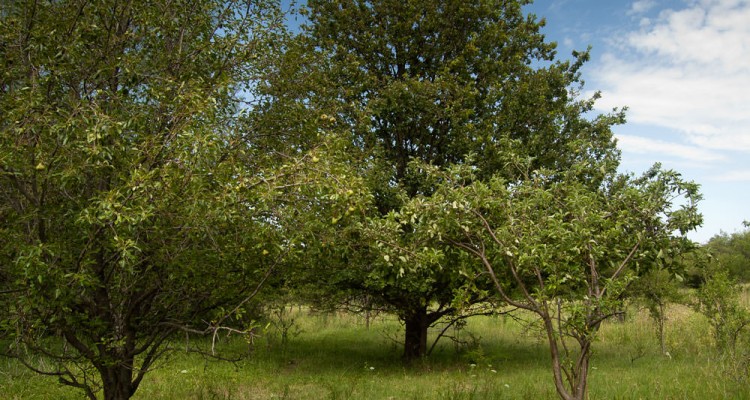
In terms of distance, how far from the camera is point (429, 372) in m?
13.6

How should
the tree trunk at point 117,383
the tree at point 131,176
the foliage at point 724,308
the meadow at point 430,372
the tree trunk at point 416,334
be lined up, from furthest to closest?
the tree trunk at point 416,334 → the foliage at point 724,308 → the meadow at point 430,372 → the tree trunk at point 117,383 → the tree at point 131,176

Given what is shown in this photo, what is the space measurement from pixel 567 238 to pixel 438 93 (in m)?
8.01

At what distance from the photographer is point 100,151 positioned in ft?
15.1

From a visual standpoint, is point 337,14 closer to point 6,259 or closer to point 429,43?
point 429,43

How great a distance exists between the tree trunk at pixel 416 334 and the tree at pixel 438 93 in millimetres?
39

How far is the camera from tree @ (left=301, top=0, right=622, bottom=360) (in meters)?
13.1

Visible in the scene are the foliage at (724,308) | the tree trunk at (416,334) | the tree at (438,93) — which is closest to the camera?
the foliage at (724,308)

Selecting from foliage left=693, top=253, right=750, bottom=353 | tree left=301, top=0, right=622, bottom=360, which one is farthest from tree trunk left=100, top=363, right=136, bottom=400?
foliage left=693, top=253, right=750, bottom=353

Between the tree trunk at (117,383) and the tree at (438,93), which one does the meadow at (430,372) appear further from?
the tree at (438,93)

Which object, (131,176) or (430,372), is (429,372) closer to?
(430,372)

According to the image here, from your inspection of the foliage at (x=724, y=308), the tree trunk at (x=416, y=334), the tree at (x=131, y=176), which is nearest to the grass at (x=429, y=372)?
the tree trunk at (x=416, y=334)

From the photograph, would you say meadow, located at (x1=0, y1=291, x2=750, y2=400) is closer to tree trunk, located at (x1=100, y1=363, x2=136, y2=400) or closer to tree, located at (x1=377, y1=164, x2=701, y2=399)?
tree trunk, located at (x1=100, y1=363, x2=136, y2=400)

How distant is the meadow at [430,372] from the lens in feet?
32.5

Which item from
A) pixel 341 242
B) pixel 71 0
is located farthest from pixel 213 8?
pixel 341 242
